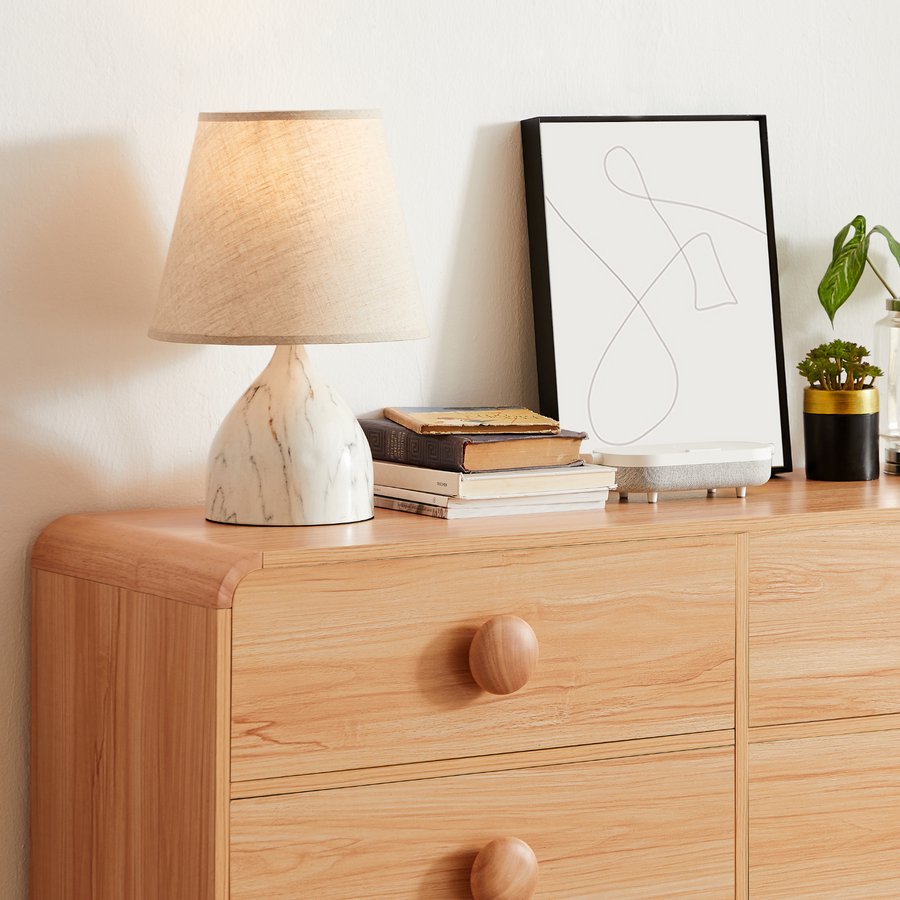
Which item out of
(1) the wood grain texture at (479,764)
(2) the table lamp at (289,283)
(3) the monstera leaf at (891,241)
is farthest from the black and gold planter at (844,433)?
(2) the table lamp at (289,283)

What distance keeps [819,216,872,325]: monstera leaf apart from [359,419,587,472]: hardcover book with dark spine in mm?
534

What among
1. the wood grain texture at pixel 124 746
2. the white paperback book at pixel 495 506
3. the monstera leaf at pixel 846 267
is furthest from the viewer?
the monstera leaf at pixel 846 267

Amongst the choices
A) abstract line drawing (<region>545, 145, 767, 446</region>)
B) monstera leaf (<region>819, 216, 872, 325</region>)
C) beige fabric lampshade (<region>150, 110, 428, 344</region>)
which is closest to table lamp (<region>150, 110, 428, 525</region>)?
beige fabric lampshade (<region>150, 110, 428, 344</region>)

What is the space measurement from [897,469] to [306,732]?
94 cm

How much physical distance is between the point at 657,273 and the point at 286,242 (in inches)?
24.1

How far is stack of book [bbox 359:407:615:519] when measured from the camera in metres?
1.27

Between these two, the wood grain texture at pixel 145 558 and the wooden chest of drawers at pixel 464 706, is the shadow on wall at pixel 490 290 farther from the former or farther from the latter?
the wood grain texture at pixel 145 558

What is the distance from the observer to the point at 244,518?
3.94ft

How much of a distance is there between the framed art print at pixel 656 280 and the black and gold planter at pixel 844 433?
0.08 meters

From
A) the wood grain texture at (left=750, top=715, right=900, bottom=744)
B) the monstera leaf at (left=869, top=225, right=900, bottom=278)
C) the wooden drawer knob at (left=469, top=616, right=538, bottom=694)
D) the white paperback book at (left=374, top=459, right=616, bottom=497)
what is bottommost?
the wood grain texture at (left=750, top=715, right=900, bottom=744)

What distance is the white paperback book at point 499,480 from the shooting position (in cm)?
126

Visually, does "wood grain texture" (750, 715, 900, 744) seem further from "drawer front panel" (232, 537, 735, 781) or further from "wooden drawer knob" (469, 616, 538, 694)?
"wooden drawer knob" (469, 616, 538, 694)

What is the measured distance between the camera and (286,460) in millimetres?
1196

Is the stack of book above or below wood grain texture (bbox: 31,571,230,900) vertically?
above
